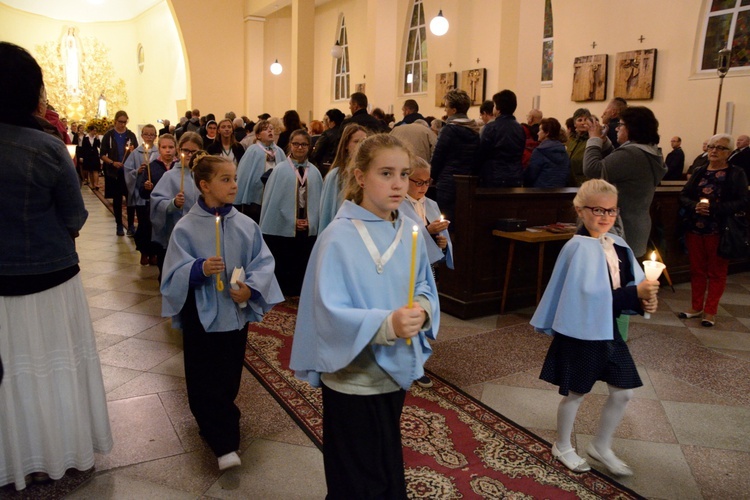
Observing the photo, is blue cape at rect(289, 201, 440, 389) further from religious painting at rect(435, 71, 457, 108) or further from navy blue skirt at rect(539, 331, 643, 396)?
religious painting at rect(435, 71, 457, 108)

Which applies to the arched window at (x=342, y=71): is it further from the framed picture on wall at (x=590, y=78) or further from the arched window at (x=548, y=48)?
the framed picture on wall at (x=590, y=78)

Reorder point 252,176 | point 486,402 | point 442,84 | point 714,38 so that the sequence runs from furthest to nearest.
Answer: point 442,84, point 714,38, point 252,176, point 486,402

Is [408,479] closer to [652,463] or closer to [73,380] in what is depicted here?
[652,463]

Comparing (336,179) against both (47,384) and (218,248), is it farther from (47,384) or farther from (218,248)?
(47,384)

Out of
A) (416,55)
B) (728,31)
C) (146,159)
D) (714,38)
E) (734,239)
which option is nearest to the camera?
(734,239)

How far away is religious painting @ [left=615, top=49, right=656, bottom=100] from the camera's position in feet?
36.7

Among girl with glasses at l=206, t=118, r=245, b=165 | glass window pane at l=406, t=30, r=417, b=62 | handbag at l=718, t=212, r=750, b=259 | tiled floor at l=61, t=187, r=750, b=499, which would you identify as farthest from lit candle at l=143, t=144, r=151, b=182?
glass window pane at l=406, t=30, r=417, b=62

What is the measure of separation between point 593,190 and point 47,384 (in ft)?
8.51

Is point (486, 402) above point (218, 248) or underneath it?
underneath

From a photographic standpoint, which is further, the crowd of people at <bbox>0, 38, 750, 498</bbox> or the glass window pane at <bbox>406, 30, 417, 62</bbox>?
the glass window pane at <bbox>406, 30, 417, 62</bbox>

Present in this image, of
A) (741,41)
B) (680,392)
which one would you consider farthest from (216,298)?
(741,41)

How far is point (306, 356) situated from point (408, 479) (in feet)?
3.70

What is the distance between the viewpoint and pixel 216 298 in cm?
289

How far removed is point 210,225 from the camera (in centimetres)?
299
